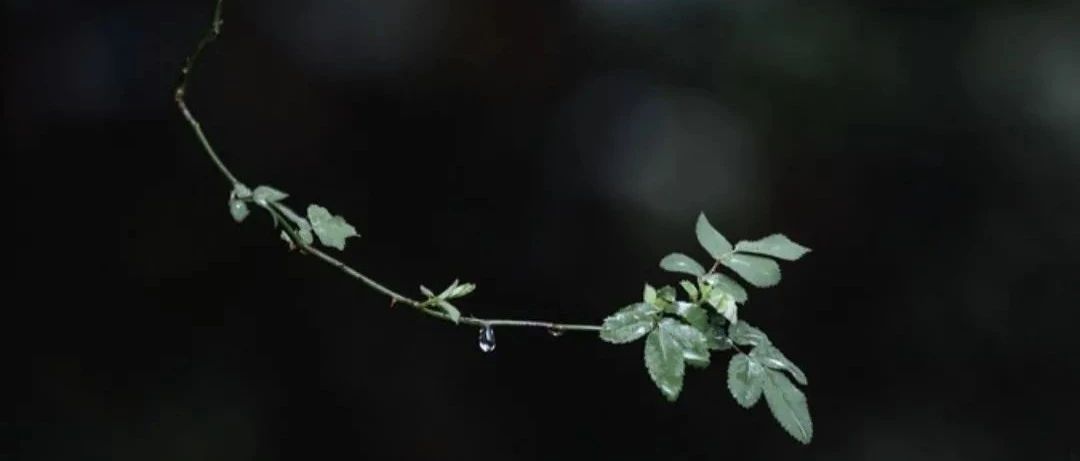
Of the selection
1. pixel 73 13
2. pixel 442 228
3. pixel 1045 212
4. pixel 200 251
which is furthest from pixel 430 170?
pixel 1045 212

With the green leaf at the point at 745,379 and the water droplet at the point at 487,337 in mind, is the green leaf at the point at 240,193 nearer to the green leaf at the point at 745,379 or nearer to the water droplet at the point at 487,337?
the water droplet at the point at 487,337

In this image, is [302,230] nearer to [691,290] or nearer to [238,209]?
[238,209]

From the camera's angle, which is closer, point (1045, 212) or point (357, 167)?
point (357, 167)

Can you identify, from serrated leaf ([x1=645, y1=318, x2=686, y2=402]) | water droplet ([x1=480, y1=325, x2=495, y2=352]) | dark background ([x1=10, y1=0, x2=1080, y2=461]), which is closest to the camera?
serrated leaf ([x1=645, y1=318, x2=686, y2=402])

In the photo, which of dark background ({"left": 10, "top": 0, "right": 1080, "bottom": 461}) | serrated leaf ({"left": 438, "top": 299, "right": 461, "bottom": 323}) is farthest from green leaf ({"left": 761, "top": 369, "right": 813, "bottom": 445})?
dark background ({"left": 10, "top": 0, "right": 1080, "bottom": 461})

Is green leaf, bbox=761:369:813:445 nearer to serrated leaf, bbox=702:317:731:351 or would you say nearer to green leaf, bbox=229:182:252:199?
serrated leaf, bbox=702:317:731:351

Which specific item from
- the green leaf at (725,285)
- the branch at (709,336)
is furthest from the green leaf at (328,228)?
the green leaf at (725,285)

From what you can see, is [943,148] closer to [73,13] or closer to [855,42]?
[855,42]

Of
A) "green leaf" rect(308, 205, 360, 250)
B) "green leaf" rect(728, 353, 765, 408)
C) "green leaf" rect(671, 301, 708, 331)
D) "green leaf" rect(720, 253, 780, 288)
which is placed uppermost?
"green leaf" rect(308, 205, 360, 250)
